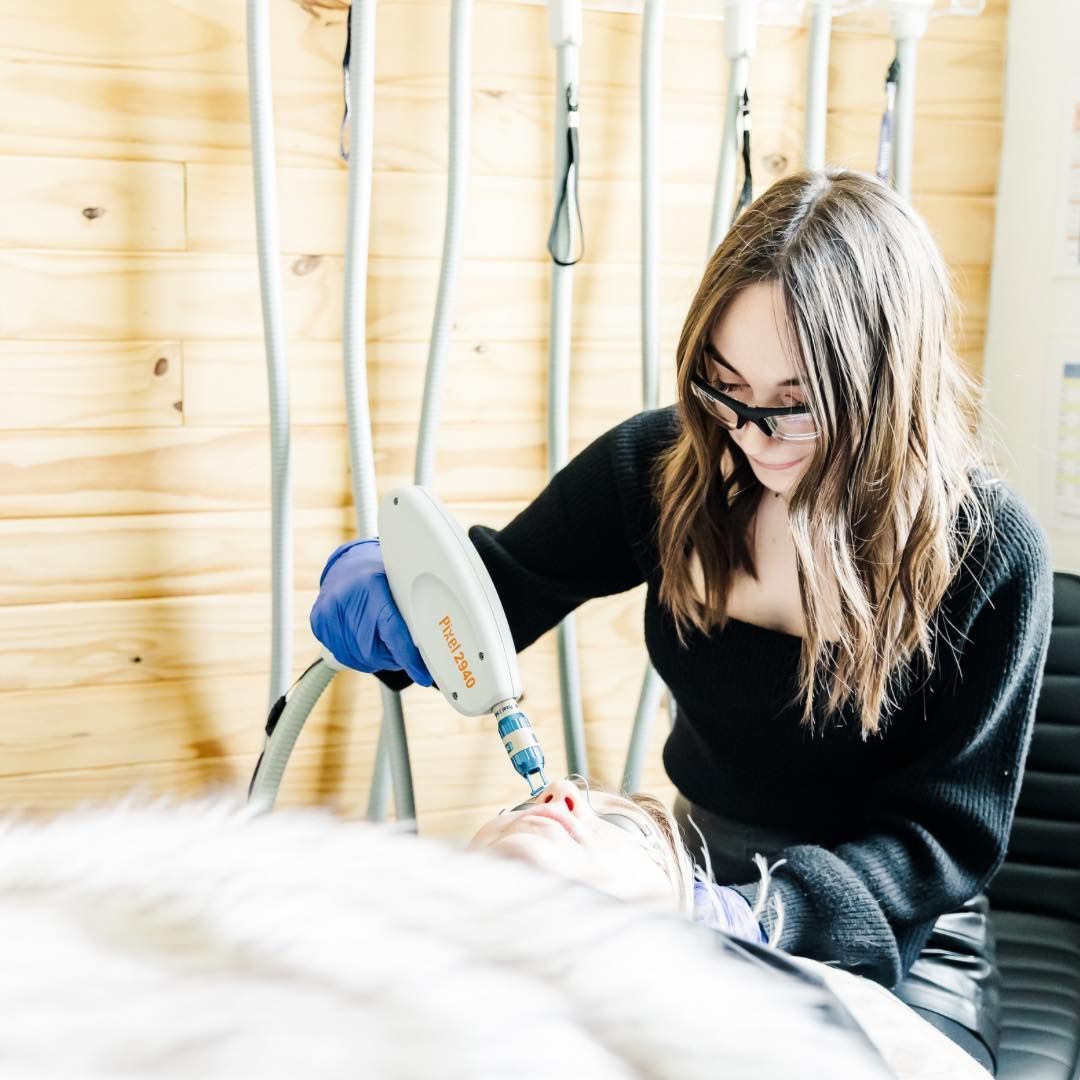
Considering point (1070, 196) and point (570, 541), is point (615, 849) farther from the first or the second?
point (1070, 196)

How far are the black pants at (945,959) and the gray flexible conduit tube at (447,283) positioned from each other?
1.33 ft

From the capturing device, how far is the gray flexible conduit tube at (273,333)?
57.2 inches

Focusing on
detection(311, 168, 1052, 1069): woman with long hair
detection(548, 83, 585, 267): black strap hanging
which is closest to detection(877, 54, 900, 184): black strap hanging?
detection(548, 83, 585, 267): black strap hanging

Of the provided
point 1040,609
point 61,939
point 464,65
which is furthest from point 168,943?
point 464,65

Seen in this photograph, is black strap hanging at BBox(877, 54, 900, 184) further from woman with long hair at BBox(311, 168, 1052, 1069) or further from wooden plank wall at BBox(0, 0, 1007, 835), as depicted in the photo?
woman with long hair at BBox(311, 168, 1052, 1069)

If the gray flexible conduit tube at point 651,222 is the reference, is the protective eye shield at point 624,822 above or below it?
below

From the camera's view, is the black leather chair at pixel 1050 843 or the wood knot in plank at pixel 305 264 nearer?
the black leather chair at pixel 1050 843

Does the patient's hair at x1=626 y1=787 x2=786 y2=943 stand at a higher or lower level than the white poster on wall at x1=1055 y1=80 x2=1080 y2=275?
lower

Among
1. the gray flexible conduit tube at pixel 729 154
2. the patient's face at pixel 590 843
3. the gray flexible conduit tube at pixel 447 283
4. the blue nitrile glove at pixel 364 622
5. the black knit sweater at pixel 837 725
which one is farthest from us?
the gray flexible conduit tube at pixel 729 154

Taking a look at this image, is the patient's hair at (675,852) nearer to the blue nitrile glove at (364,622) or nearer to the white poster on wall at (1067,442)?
the blue nitrile glove at (364,622)

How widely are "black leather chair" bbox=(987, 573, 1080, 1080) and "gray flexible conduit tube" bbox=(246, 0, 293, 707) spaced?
38.1 inches

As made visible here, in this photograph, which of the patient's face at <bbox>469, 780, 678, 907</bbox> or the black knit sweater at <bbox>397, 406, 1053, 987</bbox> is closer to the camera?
the patient's face at <bbox>469, 780, 678, 907</bbox>

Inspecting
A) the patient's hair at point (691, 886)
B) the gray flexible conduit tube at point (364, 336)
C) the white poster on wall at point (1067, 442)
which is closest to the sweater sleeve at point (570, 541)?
the gray flexible conduit tube at point (364, 336)

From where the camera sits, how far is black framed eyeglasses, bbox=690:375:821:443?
1.08 metres
